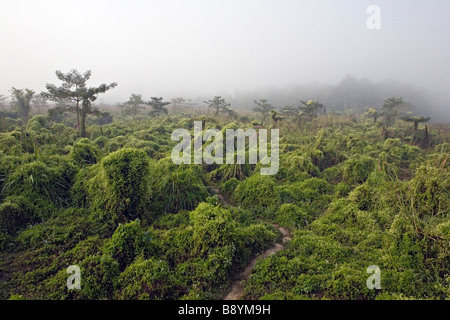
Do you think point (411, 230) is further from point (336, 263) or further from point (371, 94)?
point (371, 94)

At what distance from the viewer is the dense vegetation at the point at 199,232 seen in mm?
4270

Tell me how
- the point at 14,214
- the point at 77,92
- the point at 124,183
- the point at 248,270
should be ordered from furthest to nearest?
the point at 77,92 → the point at 124,183 → the point at 14,214 → the point at 248,270

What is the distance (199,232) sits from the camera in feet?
17.2

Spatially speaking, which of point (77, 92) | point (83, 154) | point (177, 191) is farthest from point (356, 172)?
point (77, 92)

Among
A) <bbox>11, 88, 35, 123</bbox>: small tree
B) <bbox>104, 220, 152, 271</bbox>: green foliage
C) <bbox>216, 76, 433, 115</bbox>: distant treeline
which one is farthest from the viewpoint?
<bbox>216, 76, 433, 115</bbox>: distant treeline

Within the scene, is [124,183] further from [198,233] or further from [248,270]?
[248,270]

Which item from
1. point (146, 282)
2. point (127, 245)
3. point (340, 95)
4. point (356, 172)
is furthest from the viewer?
point (340, 95)

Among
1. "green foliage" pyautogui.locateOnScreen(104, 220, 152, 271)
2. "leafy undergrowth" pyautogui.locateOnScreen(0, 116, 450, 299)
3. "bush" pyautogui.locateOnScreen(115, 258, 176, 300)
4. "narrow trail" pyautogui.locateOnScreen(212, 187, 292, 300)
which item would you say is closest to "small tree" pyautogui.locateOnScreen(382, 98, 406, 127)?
"leafy undergrowth" pyautogui.locateOnScreen(0, 116, 450, 299)

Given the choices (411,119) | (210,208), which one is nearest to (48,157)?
(210,208)

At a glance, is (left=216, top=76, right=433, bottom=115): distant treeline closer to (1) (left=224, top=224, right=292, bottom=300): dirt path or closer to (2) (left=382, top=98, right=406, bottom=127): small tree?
(2) (left=382, top=98, right=406, bottom=127): small tree

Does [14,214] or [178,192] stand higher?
[178,192]

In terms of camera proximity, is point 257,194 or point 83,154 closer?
point 257,194

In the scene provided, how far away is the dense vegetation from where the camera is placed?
14.0 ft

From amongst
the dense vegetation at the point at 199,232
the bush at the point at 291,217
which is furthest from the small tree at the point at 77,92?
the bush at the point at 291,217
